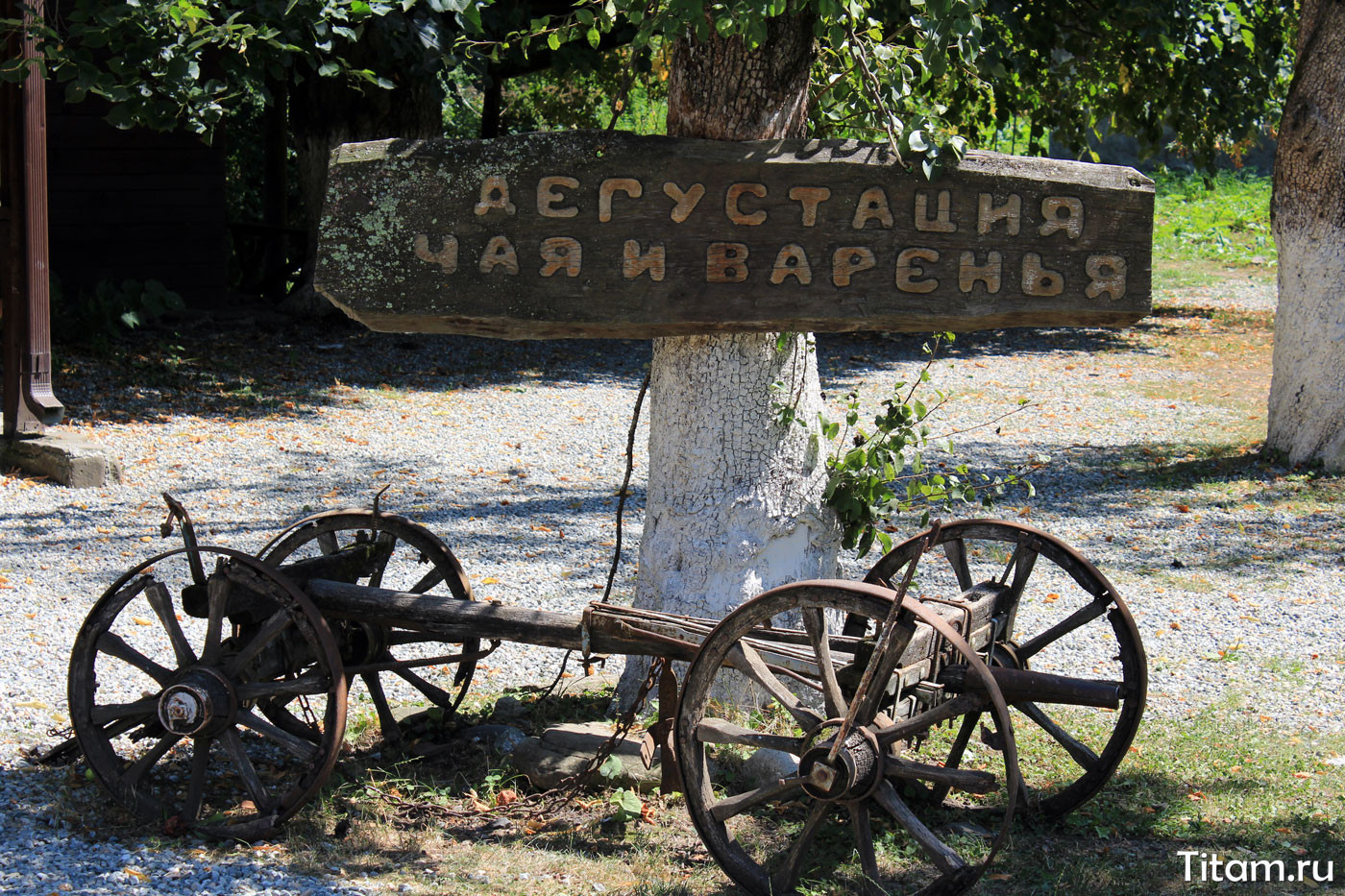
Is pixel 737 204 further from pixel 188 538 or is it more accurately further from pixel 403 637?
pixel 188 538

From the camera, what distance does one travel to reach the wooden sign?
11.9 ft

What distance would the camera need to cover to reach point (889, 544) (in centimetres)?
434

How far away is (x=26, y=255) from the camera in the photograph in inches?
304

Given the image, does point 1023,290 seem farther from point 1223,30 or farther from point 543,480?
point 1223,30

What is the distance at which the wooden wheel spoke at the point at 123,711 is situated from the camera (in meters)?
3.73

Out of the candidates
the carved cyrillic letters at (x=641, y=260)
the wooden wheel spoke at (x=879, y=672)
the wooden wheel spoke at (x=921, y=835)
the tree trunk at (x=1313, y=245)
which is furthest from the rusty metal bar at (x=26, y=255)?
the tree trunk at (x=1313, y=245)

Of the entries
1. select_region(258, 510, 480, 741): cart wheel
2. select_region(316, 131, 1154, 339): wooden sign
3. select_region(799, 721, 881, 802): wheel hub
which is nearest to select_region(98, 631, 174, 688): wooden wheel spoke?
select_region(258, 510, 480, 741): cart wheel

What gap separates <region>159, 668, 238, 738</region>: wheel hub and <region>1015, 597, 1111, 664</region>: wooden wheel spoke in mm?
2414

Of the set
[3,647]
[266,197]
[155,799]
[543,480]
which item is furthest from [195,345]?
[155,799]

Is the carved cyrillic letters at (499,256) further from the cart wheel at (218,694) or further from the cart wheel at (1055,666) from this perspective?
the cart wheel at (1055,666)

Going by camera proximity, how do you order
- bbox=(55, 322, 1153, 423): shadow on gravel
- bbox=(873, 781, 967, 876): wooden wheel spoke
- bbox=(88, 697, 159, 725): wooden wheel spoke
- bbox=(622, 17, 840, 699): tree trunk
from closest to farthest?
bbox=(873, 781, 967, 876): wooden wheel spoke → bbox=(88, 697, 159, 725): wooden wheel spoke → bbox=(622, 17, 840, 699): tree trunk → bbox=(55, 322, 1153, 423): shadow on gravel

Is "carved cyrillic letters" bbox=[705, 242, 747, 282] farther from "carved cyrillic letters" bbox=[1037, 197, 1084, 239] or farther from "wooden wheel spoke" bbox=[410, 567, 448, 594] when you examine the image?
"wooden wheel spoke" bbox=[410, 567, 448, 594]

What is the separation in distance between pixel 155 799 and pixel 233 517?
11.7 ft

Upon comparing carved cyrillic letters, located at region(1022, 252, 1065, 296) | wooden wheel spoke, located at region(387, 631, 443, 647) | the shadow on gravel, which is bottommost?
wooden wheel spoke, located at region(387, 631, 443, 647)
